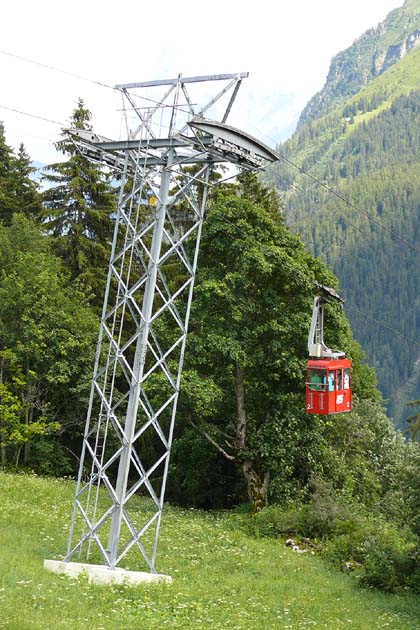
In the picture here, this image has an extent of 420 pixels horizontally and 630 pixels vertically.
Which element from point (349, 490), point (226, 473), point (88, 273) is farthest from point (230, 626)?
point (88, 273)

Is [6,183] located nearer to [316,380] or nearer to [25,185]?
[25,185]

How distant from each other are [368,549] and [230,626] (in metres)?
8.94

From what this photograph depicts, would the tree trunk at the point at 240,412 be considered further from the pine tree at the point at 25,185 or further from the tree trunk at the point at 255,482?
the pine tree at the point at 25,185

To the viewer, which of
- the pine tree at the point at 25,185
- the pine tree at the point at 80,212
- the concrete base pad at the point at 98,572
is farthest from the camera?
the pine tree at the point at 25,185

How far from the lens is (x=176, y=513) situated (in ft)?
99.9

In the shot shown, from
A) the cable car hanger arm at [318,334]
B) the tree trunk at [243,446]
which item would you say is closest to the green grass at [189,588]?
the tree trunk at [243,446]

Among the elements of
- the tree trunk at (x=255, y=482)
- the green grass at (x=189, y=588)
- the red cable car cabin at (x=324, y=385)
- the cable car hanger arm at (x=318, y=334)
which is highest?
the cable car hanger arm at (x=318, y=334)

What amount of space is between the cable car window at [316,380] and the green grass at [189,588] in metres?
5.27

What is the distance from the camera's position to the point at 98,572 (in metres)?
17.9

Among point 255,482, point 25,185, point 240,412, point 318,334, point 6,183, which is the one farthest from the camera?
point 25,185

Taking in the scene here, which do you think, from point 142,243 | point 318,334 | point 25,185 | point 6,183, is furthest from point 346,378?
point 25,185

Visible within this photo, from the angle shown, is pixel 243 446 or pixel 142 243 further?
pixel 243 446

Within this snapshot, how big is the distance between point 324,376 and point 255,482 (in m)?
12.2

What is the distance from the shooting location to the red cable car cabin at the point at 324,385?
68.5ft
